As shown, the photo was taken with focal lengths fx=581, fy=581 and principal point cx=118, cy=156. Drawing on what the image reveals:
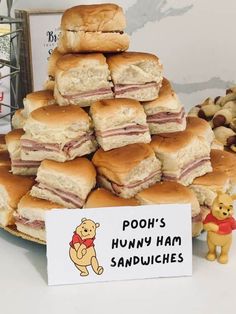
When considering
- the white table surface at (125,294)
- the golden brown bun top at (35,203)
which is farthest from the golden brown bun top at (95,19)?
the white table surface at (125,294)

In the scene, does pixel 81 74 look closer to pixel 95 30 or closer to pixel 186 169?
pixel 95 30

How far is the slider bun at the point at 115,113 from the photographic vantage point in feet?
3.23

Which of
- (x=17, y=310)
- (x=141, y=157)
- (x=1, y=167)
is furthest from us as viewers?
(x=1, y=167)

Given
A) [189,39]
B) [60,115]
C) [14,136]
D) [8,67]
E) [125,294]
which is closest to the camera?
[125,294]

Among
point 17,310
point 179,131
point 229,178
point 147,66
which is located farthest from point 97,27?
point 17,310

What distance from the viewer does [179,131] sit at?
1.06m

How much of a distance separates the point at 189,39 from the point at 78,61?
0.80 metres

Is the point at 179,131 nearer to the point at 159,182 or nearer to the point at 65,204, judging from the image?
the point at 159,182

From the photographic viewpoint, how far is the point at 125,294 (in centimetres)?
88

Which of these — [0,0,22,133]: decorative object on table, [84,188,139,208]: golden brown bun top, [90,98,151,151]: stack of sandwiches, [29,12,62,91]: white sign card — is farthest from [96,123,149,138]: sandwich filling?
[29,12,62,91]: white sign card

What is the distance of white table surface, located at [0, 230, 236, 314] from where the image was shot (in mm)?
847

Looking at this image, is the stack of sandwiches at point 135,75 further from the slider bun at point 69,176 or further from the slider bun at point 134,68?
the slider bun at point 69,176

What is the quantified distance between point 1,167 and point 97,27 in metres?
0.32

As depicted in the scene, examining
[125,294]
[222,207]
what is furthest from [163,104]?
[125,294]
